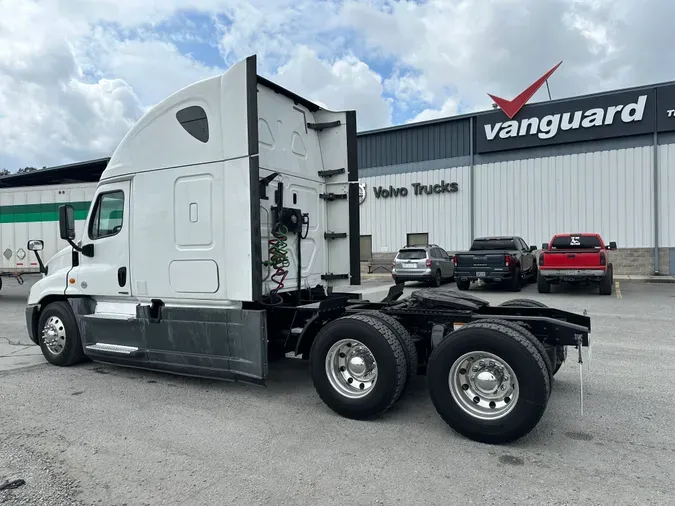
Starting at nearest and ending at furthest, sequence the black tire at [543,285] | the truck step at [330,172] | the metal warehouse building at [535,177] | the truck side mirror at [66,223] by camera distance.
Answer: the truck side mirror at [66,223], the truck step at [330,172], the black tire at [543,285], the metal warehouse building at [535,177]

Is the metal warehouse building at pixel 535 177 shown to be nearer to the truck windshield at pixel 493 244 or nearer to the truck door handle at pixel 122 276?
the truck windshield at pixel 493 244

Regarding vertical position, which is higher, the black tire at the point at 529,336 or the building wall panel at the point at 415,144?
the building wall panel at the point at 415,144

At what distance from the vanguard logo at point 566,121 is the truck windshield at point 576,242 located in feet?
28.3

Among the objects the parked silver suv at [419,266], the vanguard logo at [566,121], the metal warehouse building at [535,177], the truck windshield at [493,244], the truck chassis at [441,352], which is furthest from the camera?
the vanguard logo at [566,121]

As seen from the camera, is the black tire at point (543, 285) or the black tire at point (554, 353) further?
the black tire at point (543, 285)

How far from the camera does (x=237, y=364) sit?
4.99m

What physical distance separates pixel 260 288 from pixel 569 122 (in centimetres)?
2082

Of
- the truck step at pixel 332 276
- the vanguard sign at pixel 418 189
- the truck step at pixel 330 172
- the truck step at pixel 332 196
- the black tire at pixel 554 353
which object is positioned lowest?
the black tire at pixel 554 353

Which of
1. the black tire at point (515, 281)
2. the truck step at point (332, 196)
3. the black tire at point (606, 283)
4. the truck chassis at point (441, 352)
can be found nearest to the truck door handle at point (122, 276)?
the truck chassis at point (441, 352)

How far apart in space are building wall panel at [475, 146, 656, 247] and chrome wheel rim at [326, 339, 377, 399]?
19907mm

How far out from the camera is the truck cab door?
19.4 feet

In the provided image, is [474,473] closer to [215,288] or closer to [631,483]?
[631,483]

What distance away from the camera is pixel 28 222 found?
1395 cm

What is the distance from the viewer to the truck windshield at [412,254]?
18.2 meters
